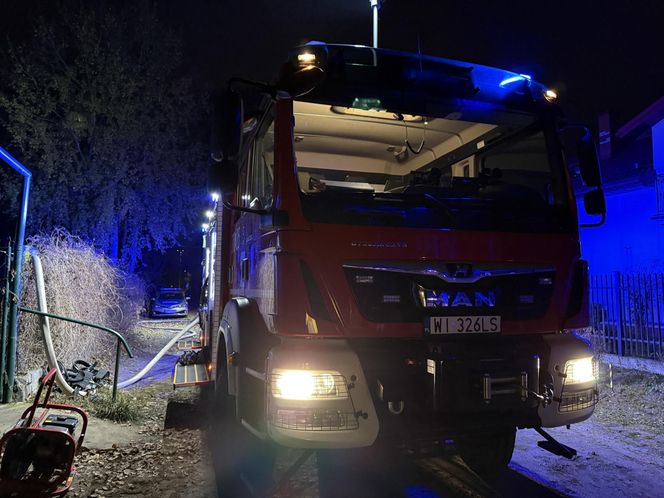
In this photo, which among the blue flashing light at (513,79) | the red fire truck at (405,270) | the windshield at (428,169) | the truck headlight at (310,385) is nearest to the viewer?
the truck headlight at (310,385)

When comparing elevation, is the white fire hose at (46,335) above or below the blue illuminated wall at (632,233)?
below

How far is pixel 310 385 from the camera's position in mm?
2945

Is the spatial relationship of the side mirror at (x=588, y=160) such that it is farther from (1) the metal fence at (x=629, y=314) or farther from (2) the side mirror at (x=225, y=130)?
(1) the metal fence at (x=629, y=314)

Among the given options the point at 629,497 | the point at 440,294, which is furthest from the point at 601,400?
the point at 440,294

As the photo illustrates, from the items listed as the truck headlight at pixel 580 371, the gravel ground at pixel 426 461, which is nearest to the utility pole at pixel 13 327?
the gravel ground at pixel 426 461

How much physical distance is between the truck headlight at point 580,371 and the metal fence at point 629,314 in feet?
18.4

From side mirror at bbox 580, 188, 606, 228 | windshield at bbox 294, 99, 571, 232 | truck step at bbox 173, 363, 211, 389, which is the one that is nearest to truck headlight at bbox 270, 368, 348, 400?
windshield at bbox 294, 99, 571, 232

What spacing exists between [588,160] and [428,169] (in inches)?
54.7

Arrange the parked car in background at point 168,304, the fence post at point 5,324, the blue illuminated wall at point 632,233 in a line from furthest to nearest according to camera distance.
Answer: the parked car in background at point 168,304 < the blue illuminated wall at point 632,233 < the fence post at point 5,324

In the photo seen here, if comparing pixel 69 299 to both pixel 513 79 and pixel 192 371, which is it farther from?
pixel 513 79

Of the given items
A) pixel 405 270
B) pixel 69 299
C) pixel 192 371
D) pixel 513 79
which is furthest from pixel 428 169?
pixel 69 299

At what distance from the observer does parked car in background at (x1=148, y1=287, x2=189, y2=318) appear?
2381 centimetres

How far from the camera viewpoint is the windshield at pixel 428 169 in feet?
11.2

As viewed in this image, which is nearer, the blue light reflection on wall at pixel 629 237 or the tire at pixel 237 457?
the tire at pixel 237 457
